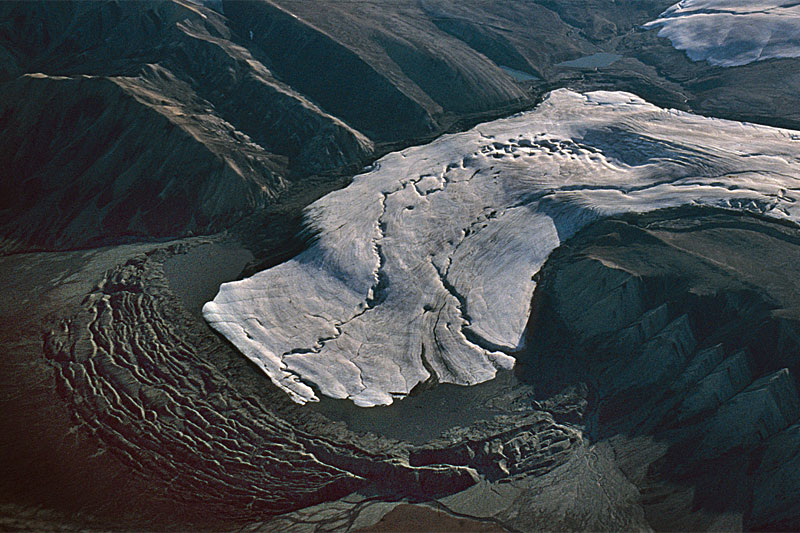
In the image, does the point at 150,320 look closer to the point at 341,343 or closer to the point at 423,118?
the point at 341,343

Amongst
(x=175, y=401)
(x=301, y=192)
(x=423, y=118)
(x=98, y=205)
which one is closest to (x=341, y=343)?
(x=175, y=401)

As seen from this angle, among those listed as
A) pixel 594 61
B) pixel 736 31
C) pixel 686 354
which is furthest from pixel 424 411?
pixel 736 31

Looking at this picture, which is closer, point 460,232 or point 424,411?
point 424,411

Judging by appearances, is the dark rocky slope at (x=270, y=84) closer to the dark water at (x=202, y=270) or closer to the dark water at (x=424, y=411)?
the dark water at (x=202, y=270)

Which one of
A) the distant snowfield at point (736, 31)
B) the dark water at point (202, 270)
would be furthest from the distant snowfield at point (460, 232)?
the distant snowfield at point (736, 31)

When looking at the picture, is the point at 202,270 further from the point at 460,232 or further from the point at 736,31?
the point at 736,31

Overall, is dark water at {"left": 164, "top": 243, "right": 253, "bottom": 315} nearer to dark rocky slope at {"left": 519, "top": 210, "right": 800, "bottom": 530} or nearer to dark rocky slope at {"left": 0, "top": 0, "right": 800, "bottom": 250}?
dark rocky slope at {"left": 0, "top": 0, "right": 800, "bottom": 250}
